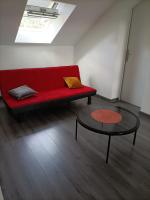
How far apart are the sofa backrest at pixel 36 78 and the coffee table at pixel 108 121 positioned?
1.32 metres

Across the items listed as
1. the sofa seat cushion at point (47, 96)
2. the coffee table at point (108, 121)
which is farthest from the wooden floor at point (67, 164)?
the sofa seat cushion at point (47, 96)

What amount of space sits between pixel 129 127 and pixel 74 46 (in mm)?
3348

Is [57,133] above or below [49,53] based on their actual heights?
below

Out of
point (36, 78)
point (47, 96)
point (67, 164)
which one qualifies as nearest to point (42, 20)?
point (36, 78)

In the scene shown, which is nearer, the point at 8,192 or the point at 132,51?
the point at 8,192

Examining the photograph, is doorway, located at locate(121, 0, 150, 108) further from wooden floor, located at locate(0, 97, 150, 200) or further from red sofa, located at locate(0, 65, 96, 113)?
wooden floor, located at locate(0, 97, 150, 200)

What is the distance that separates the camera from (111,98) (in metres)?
3.79

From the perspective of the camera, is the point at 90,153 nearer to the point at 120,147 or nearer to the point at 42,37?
the point at 120,147

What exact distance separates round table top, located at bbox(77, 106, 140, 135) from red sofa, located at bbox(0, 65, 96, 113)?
0.84m

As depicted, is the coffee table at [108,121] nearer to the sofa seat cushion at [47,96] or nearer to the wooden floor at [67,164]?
the wooden floor at [67,164]

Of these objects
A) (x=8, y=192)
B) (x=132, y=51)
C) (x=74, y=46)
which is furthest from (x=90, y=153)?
(x=74, y=46)

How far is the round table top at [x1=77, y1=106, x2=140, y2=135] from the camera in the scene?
1.84 metres

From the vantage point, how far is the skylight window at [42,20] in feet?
10.3

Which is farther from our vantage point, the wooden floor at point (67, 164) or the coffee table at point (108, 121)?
the coffee table at point (108, 121)
